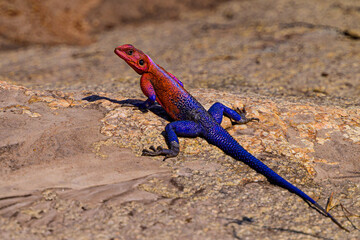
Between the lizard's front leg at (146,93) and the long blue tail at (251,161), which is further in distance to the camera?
the lizard's front leg at (146,93)

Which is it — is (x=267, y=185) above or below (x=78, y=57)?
below

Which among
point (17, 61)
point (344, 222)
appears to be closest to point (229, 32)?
point (17, 61)

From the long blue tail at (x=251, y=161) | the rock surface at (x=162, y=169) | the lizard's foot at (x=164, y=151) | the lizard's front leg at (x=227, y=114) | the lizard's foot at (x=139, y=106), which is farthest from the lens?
the lizard's foot at (x=139, y=106)

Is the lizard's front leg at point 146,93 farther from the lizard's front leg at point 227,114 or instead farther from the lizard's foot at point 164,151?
the lizard's foot at point 164,151

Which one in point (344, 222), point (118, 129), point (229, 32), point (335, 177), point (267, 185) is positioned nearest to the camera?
point (344, 222)

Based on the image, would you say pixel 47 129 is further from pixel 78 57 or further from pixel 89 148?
pixel 78 57

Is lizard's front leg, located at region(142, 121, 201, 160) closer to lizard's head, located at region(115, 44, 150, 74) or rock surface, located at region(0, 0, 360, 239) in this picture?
rock surface, located at region(0, 0, 360, 239)

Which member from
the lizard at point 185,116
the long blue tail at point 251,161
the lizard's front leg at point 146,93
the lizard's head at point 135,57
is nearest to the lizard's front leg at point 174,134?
the lizard at point 185,116

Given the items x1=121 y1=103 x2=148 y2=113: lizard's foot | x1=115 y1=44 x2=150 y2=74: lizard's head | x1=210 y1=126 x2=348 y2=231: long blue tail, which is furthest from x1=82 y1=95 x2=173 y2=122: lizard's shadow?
x1=210 y1=126 x2=348 y2=231: long blue tail
